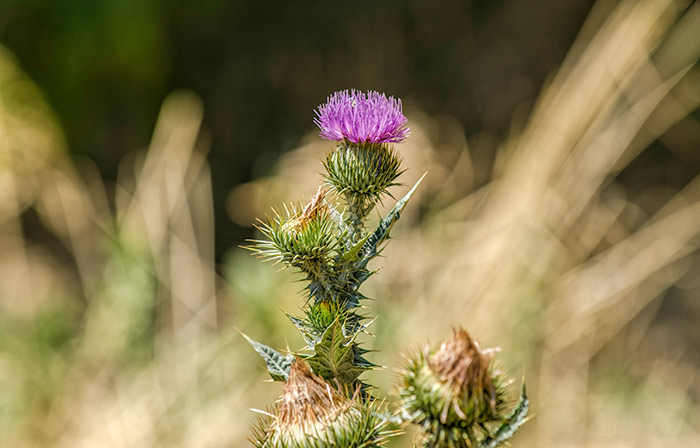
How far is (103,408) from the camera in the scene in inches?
106

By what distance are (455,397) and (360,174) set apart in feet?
1.08

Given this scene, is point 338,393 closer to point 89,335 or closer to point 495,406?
point 495,406

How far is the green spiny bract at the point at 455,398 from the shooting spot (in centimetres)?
81

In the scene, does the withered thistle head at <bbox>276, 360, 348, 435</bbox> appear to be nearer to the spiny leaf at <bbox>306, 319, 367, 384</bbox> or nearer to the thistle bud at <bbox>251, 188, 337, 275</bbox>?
the spiny leaf at <bbox>306, 319, 367, 384</bbox>

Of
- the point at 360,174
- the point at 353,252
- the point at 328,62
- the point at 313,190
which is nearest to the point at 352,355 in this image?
the point at 353,252

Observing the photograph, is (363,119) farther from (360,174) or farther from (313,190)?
(313,190)

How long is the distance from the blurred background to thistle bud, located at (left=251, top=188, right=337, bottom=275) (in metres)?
1.48

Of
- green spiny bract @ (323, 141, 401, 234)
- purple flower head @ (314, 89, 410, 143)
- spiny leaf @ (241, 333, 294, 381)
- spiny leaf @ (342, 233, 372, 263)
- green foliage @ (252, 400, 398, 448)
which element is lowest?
green foliage @ (252, 400, 398, 448)

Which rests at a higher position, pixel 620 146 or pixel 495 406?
pixel 620 146

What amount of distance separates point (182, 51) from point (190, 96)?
2.18 feet

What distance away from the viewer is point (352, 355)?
Answer: 797 millimetres

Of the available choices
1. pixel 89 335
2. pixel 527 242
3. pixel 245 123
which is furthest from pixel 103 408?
pixel 245 123

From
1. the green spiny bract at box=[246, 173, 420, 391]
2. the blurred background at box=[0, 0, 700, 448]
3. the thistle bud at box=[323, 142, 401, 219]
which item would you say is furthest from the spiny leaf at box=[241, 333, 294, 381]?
the blurred background at box=[0, 0, 700, 448]

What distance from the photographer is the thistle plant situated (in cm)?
80
